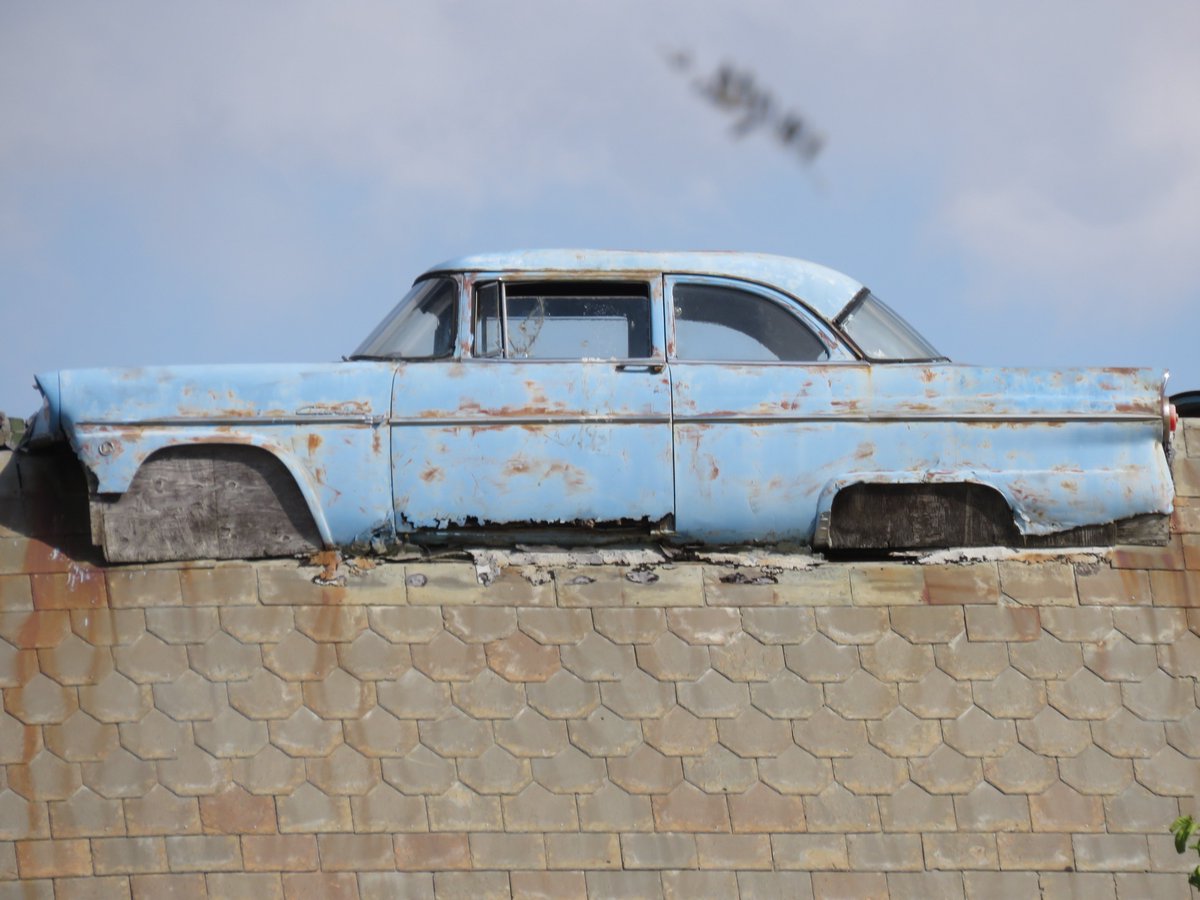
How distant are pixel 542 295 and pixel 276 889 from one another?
2549 mm

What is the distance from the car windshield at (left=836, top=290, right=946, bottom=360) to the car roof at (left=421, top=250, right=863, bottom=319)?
6 cm

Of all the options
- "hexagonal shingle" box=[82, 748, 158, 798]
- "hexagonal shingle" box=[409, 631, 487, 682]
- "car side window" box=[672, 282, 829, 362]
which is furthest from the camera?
"car side window" box=[672, 282, 829, 362]

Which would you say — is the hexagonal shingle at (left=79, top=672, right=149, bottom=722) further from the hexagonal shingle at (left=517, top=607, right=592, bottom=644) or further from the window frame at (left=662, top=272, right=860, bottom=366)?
the window frame at (left=662, top=272, right=860, bottom=366)

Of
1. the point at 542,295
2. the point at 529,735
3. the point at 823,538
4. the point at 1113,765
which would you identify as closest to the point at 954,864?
the point at 1113,765

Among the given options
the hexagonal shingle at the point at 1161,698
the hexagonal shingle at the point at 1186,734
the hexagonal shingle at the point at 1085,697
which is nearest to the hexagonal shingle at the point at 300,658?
the hexagonal shingle at the point at 1085,697

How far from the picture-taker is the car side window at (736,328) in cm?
582

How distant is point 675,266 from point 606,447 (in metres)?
0.87

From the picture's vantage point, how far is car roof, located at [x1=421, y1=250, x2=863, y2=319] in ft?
19.4

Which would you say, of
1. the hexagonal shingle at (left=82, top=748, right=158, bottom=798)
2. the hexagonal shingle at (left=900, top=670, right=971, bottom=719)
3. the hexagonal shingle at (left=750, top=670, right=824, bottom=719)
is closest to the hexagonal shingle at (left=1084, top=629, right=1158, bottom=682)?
the hexagonal shingle at (left=900, top=670, right=971, bottom=719)

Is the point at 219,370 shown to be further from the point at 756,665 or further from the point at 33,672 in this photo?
the point at 756,665

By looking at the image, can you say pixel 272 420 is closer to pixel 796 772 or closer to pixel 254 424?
pixel 254 424

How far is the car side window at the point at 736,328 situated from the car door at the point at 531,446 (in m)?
0.24

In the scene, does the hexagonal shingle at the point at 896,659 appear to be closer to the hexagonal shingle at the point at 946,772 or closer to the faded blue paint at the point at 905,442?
the hexagonal shingle at the point at 946,772

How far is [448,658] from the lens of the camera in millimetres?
5562
